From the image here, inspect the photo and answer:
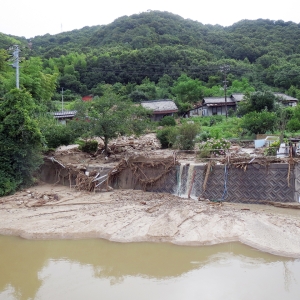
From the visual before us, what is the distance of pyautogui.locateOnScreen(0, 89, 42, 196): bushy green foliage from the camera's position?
15.4 meters

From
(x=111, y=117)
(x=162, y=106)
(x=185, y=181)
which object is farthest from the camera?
(x=162, y=106)

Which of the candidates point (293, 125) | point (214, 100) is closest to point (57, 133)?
point (293, 125)

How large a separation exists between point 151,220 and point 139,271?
307 cm

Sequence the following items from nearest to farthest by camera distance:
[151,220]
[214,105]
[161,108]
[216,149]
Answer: [151,220] < [216,149] < [161,108] < [214,105]

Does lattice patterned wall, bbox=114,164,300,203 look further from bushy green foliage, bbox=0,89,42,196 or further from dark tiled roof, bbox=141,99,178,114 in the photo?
dark tiled roof, bbox=141,99,178,114

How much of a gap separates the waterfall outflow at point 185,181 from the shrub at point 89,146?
23.8 feet

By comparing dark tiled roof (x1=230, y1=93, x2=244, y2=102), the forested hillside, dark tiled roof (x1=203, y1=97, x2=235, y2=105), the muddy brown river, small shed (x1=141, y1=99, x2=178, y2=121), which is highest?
the forested hillside

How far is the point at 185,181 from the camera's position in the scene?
595 inches

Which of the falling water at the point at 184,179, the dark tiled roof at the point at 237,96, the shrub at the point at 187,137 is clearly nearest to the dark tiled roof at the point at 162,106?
the dark tiled roof at the point at 237,96

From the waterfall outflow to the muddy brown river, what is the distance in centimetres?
464

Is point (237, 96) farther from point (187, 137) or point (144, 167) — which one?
point (144, 167)

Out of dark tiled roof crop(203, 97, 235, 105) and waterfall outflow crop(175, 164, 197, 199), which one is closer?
waterfall outflow crop(175, 164, 197, 199)

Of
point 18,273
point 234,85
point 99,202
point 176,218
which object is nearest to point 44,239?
point 18,273

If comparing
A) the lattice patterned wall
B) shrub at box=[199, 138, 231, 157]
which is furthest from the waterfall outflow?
shrub at box=[199, 138, 231, 157]
